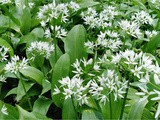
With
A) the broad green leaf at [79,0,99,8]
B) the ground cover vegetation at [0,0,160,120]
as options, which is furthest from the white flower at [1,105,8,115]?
the broad green leaf at [79,0,99,8]

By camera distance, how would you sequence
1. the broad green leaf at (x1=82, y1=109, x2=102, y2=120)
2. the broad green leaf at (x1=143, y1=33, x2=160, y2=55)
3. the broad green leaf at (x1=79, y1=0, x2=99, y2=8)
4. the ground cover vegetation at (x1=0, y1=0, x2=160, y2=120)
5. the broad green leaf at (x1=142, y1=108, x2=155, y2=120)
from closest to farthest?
the ground cover vegetation at (x1=0, y1=0, x2=160, y2=120) < the broad green leaf at (x1=82, y1=109, x2=102, y2=120) < the broad green leaf at (x1=142, y1=108, x2=155, y2=120) < the broad green leaf at (x1=143, y1=33, x2=160, y2=55) < the broad green leaf at (x1=79, y1=0, x2=99, y2=8)

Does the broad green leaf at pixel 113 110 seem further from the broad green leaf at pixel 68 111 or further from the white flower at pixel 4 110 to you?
the white flower at pixel 4 110

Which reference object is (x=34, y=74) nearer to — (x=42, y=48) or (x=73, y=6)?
(x=42, y=48)

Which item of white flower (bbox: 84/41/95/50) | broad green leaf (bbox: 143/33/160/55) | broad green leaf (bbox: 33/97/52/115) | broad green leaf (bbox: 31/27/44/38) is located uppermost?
white flower (bbox: 84/41/95/50)

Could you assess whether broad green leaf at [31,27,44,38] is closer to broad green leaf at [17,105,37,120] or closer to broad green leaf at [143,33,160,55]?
broad green leaf at [143,33,160,55]

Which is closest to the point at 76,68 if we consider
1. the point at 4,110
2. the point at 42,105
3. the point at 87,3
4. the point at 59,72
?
the point at 59,72
